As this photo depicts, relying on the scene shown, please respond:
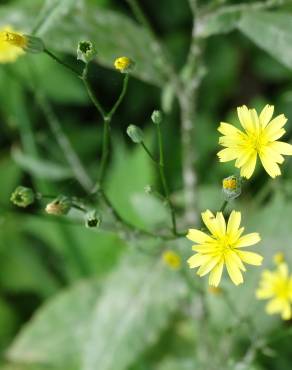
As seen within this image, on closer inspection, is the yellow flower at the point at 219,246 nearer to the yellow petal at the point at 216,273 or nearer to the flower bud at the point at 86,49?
the yellow petal at the point at 216,273

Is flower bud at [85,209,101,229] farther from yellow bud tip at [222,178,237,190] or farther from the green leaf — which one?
the green leaf

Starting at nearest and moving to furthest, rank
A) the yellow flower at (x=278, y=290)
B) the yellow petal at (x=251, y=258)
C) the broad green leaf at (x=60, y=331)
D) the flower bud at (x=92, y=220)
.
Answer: the yellow petal at (x=251, y=258)
the flower bud at (x=92, y=220)
the yellow flower at (x=278, y=290)
the broad green leaf at (x=60, y=331)

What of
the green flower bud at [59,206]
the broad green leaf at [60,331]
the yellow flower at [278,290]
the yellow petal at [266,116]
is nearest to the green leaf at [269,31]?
the yellow petal at [266,116]

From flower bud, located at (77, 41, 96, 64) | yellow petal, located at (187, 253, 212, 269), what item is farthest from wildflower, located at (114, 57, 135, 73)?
yellow petal, located at (187, 253, 212, 269)

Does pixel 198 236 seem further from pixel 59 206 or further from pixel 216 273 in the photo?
pixel 59 206

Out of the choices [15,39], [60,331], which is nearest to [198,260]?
[15,39]

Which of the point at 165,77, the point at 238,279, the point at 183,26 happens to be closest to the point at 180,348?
the point at 165,77

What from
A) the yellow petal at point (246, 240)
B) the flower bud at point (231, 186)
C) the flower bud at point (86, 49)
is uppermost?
the flower bud at point (86, 49)
